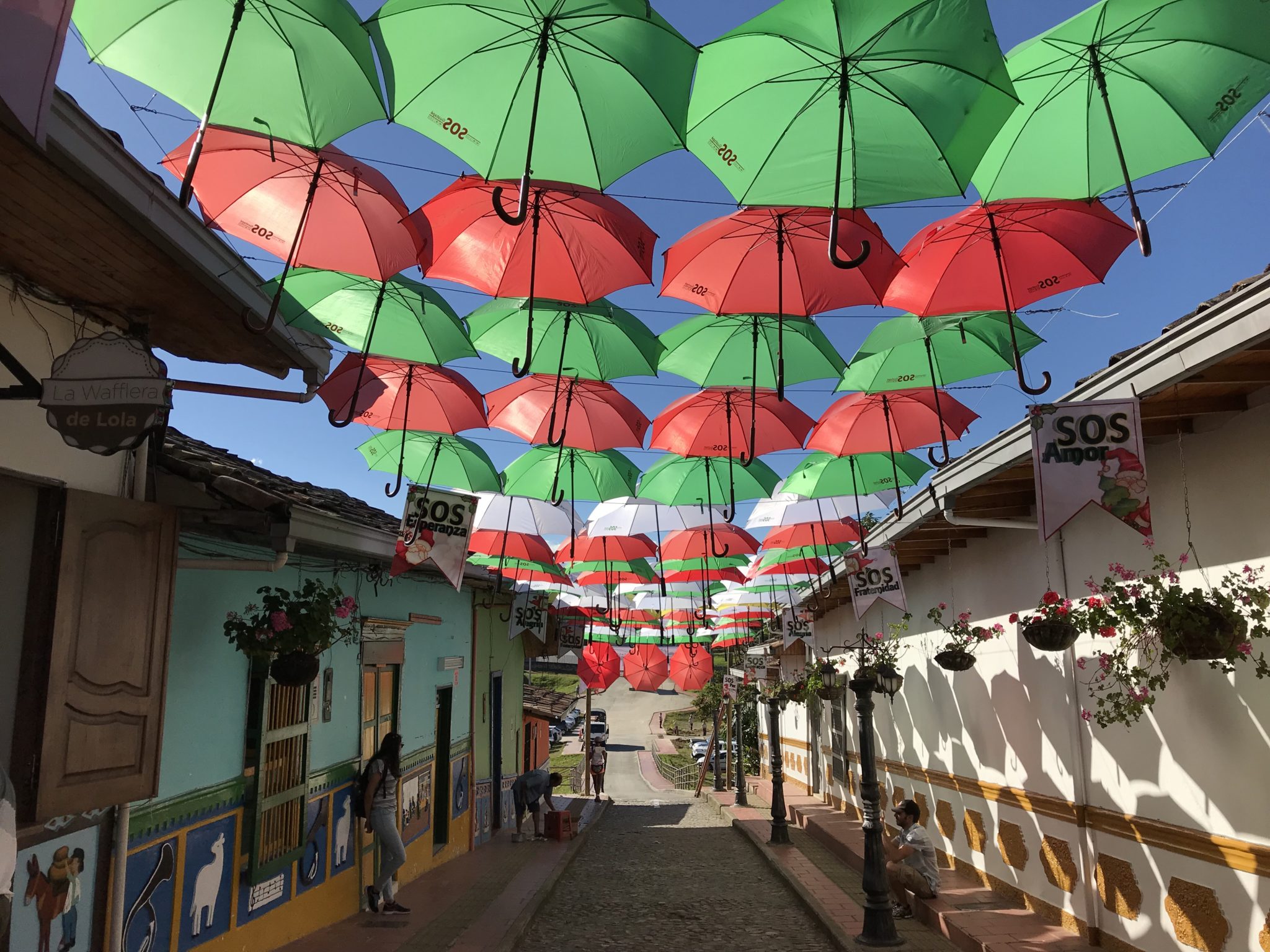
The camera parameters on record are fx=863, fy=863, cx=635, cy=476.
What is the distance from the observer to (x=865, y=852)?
28.0 ft

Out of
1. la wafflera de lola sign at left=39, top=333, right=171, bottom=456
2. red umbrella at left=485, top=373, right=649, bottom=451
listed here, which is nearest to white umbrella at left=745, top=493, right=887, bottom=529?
red umbrella at left=485, top=373, right=649, bottom=451

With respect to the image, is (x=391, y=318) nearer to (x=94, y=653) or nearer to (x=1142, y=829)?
(x=94, y=653)

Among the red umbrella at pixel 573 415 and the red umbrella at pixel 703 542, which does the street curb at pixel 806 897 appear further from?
the red umbrella at pixel 573 415

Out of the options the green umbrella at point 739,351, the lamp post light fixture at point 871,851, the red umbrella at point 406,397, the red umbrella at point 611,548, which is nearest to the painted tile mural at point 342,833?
the red umbrella at point 406,397

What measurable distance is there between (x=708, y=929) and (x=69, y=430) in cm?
847

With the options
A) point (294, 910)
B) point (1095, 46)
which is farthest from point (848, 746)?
point (1095, 46)

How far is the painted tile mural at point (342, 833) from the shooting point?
8805 mm

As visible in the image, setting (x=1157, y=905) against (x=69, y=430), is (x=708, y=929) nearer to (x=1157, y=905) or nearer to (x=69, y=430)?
(x=1157, y=905)

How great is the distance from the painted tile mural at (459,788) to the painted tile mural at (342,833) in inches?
170

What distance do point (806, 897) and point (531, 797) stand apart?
6865mm

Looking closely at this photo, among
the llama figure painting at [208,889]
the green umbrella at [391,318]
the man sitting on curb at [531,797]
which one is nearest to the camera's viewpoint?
the llama figure painting at [208,889]

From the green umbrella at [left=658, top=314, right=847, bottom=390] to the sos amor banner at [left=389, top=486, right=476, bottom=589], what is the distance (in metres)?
2.55

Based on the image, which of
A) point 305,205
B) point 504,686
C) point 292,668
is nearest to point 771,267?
point 305,205

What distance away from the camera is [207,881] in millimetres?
6355
